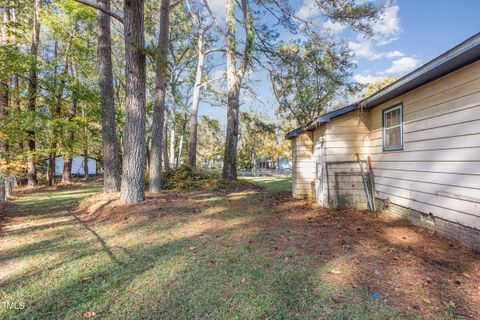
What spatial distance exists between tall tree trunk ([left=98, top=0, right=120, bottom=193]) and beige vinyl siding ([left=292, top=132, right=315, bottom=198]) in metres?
5.83

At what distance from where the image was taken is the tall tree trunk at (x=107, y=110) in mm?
7844

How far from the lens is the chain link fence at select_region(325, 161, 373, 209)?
604 centimetres

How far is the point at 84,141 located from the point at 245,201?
41.6 ft

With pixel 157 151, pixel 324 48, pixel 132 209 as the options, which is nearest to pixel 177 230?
pixel 132 209

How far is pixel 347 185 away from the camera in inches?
240

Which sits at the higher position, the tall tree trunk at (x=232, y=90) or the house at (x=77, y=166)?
the tall tree trunk at (x=232, y=90)

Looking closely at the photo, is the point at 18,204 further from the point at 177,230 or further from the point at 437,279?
the point at 437,279

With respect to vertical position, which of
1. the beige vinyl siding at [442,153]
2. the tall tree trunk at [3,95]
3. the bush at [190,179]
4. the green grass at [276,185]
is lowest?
the green grass at [276,185]

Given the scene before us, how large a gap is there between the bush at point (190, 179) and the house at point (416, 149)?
4469mm

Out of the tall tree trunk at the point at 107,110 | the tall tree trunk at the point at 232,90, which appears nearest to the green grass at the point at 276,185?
the tall tree trunk at the point at 232,90

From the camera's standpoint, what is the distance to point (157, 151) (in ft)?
27.6

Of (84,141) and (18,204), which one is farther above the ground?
(84,141)

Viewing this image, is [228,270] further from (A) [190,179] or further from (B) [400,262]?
(A) [190,179]

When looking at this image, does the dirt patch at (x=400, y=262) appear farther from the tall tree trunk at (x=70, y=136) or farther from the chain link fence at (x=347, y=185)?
the tall tree trunk at (x=70, y=136)
